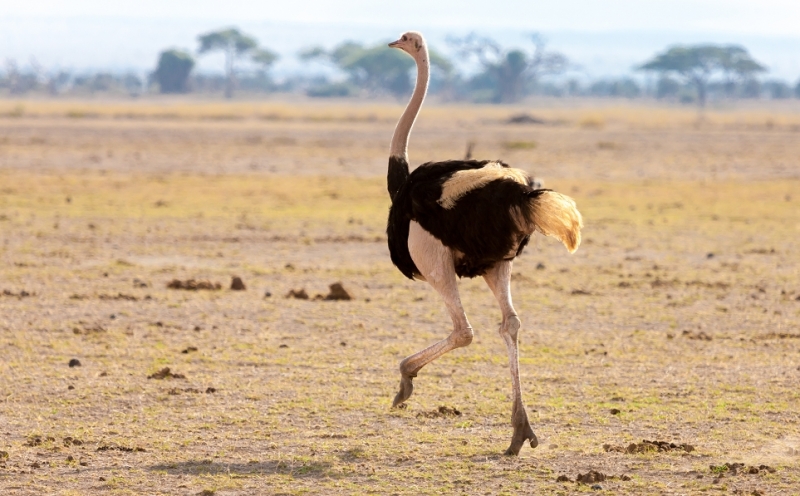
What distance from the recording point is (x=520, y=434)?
212 inches

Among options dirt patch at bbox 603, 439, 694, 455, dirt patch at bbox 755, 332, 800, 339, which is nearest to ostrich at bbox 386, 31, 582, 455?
dirt patch at bbox 603, 439, 694, 455

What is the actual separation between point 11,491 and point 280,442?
1.21m

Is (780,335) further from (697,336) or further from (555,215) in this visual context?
(555,215)

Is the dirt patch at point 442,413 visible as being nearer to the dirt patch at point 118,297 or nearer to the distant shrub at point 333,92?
the dirt patch at point 118,297

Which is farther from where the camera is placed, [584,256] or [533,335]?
[584,256]

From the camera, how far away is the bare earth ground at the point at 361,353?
5.24 m

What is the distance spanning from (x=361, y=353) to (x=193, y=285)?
9.12 feet

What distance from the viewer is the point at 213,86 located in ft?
346

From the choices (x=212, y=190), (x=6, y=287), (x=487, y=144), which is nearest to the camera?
(x=6, y=287)

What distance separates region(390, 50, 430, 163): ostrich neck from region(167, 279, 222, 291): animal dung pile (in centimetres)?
394

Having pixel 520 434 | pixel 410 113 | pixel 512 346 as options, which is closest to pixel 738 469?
pixel 520 434

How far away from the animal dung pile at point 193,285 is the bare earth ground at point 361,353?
18 cm

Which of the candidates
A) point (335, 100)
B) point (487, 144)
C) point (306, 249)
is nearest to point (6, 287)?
point (306, 249)

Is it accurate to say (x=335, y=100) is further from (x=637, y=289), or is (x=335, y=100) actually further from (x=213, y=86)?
(x=637, y=289)
